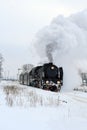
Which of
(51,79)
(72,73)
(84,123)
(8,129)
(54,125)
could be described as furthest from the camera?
(72,73)

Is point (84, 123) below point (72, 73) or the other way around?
below

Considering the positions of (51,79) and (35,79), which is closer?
(51,79)

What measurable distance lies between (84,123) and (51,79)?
3120 centimetres

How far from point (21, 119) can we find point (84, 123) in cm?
212

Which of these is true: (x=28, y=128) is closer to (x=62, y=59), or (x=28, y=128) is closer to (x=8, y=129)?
(x=8, y=129)

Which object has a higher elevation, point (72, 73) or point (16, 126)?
point (72, 73)

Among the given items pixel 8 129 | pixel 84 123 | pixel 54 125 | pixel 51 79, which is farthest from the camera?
pixel 51 79

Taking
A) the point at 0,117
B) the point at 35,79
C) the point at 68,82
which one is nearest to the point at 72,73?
the point at 68,82

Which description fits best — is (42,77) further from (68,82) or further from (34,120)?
(34,120)

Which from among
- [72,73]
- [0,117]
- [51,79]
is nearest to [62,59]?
[72,73]

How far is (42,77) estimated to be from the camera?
4281 centimetres

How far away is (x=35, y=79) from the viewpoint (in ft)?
160

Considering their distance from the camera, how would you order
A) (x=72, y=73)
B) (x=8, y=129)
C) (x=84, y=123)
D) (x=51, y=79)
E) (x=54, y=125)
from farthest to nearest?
(x=72, y=73) < (x=51, y=79) < (x=84, y=123) < (x=54, y=125) < (x=8, y=129)

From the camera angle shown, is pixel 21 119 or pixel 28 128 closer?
pixel 28 128
